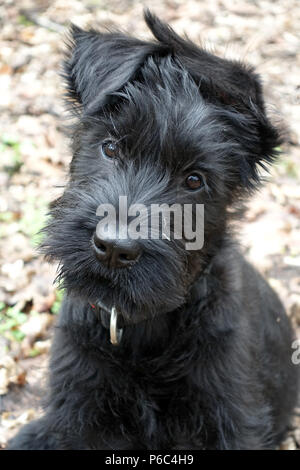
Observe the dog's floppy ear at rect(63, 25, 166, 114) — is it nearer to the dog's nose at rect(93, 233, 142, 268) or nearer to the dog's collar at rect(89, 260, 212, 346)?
the dog's nose at rect(93, 233, 142, 268)

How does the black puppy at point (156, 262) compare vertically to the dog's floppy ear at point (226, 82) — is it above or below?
below

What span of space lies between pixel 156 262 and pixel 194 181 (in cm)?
56

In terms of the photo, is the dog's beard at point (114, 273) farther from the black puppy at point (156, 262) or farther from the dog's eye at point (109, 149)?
the dog's eye at point (109, 149)

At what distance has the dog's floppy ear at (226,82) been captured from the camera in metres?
2.95

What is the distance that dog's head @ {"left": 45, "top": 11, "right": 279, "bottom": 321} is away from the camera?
2.75m

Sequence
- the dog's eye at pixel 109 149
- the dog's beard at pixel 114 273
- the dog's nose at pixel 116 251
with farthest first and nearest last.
→ the dog's eye at pixel 109 149, the dog's beard at pixel 114 273, the dog's nose at pixel 116 251

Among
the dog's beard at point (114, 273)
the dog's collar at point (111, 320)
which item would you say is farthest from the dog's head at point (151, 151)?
the dog's collar at point (111, 320)

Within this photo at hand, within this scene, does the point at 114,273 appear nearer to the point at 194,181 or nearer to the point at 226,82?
the point at 194,181

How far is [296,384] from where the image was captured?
175 inches

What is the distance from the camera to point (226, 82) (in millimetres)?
2938

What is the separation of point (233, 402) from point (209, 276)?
0.70 m

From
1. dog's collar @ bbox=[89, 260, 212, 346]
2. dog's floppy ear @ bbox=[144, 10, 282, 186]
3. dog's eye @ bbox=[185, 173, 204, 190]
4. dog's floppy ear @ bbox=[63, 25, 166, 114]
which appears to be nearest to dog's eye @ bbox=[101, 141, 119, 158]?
dog's floppy ear @ bbox=[63, 25, 166, 114]

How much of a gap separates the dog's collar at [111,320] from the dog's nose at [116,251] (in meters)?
0.30

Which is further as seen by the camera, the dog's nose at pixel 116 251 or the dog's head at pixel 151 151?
the dog's head at pixel 151 151
